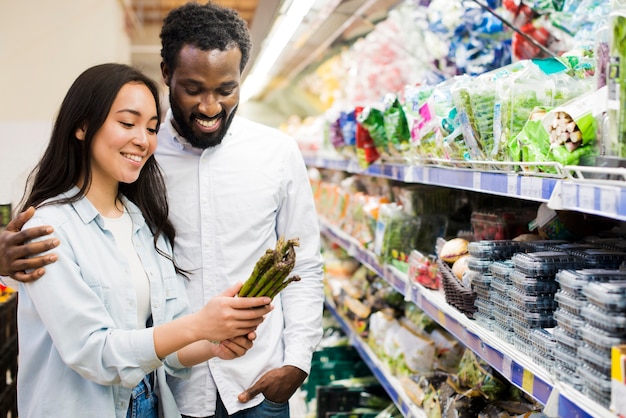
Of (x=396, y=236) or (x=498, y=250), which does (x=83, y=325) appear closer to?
(x=498, y=250)

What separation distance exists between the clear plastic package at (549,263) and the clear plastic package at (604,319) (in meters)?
0.24

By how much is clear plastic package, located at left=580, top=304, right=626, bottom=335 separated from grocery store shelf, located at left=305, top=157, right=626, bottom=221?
183mm

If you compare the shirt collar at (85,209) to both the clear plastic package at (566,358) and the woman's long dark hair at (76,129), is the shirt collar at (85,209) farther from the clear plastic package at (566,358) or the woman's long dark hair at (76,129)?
the clear plastic package at (566,358)

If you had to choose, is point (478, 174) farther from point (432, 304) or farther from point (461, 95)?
point (432, 304)

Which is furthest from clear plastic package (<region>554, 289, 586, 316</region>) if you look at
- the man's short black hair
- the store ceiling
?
the store ceiling

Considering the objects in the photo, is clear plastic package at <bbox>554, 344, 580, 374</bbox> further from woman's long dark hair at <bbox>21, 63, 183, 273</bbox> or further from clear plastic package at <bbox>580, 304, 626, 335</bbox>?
woman's long dark hair at <bbox>21, 63, 183, 273</bbox>

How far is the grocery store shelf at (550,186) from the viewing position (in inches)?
40.6

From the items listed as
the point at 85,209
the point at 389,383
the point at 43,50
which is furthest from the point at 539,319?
the point at 43,50

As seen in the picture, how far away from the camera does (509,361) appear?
4.77ft

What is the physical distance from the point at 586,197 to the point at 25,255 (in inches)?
47.9

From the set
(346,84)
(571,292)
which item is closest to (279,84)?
(346,84)

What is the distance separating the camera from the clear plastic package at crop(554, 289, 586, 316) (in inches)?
47.9

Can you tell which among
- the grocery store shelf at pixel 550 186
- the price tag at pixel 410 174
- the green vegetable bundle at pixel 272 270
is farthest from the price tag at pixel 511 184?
the price tag at pixel 410 174

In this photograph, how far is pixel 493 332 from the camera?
162cm
